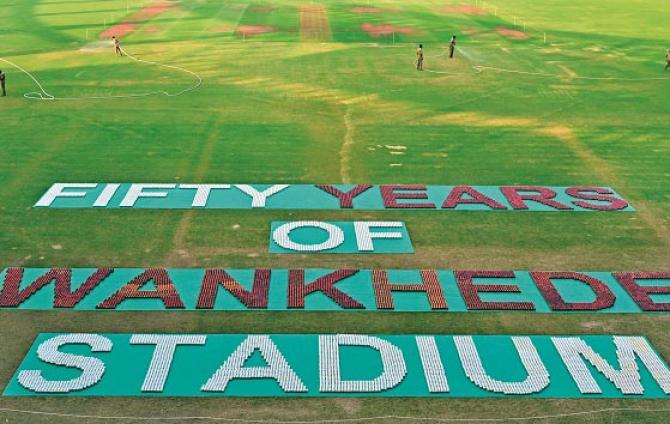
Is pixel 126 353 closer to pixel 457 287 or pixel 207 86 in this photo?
pixel 457 287

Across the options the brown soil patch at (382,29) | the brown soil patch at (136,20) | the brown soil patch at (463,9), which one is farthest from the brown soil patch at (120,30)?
the brown soil patch at (463,9)

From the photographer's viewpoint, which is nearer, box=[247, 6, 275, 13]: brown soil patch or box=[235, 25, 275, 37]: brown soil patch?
box=[235, 25, 275, 37]: brown soil patch

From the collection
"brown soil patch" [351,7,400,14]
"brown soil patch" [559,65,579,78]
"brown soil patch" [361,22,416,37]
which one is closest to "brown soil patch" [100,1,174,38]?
"brown soil patch" [351,7,400,14]

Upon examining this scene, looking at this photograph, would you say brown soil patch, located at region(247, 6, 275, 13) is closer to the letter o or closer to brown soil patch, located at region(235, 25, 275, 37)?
brown soil patch, located at region(235, 25, 275, 37)

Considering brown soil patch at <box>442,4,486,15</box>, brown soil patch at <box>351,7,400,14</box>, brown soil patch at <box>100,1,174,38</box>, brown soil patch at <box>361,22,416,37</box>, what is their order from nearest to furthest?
brown soil patch at <box>100,1,174,38</box> → brown soil patch at <box>361,22,416,37</box> → brown soil patch at <box>442,4,486,15</box> → brown soil patch at <box>351,7,400,14</box>

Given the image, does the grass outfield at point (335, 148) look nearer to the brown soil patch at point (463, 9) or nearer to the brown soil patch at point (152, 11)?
the brown soil patch at point (152, 11)

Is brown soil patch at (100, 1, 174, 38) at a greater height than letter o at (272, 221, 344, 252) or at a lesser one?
greater

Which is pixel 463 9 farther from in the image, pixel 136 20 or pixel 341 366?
pixel 341 366
